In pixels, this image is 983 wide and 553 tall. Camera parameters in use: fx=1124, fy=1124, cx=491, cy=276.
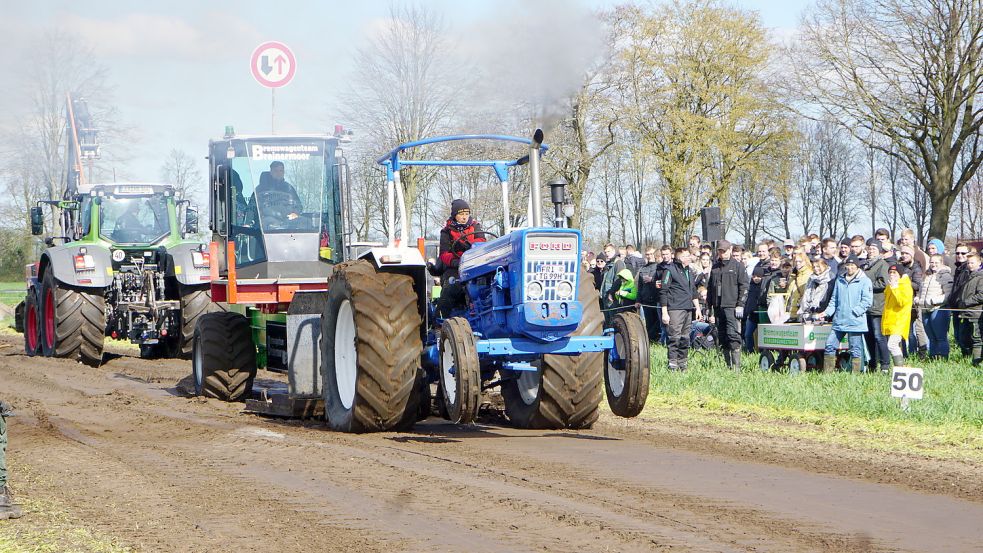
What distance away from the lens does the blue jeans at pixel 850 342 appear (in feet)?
44.1

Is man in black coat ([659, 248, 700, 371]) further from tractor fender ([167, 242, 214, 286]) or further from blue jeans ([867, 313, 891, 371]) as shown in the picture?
tractor fender ([167, 242, 214, 286])

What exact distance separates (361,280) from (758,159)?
27.9 metres

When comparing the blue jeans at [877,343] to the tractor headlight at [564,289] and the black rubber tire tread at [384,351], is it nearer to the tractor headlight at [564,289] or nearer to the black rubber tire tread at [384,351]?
the tractor headlight at [564,289]

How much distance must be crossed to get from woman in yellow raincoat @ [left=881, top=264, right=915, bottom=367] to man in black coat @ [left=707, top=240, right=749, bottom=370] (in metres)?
2.05

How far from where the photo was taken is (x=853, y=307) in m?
13.4

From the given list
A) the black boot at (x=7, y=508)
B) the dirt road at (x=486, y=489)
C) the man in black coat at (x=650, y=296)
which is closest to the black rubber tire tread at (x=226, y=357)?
the dirt road at (x=486, y=489)

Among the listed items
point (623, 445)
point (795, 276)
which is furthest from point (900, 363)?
point (623, 445)

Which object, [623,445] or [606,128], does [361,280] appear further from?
[606,128]

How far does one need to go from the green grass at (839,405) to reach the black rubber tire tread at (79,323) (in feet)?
29.3

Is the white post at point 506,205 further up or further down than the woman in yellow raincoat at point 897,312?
further up

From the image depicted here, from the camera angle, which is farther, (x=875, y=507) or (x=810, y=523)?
(x=875, y=507)

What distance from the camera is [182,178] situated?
161ft

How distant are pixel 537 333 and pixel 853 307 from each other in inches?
241

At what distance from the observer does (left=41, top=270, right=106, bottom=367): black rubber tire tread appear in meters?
17.5
